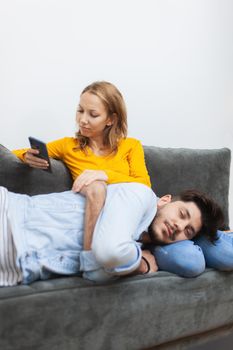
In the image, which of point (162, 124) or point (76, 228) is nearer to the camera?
point (76, 228)

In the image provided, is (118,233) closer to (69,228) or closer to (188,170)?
(69,228)

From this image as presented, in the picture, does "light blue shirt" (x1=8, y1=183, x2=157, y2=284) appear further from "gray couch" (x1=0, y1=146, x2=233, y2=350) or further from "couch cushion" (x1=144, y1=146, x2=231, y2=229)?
"couch cushion" (x1=144, y1=146, x2=231, y2=229)

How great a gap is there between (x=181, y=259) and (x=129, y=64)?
133 cm

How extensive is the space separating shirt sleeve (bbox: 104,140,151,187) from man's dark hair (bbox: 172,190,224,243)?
29 cm

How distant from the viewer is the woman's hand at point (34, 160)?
173cm

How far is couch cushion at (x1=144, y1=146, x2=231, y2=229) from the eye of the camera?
221 centimetres

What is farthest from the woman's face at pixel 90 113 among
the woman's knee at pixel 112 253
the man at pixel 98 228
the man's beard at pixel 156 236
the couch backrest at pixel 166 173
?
the woman's knee at pixel 112 253

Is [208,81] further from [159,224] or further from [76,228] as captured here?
[76,228]

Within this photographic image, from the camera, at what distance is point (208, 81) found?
2811 mm

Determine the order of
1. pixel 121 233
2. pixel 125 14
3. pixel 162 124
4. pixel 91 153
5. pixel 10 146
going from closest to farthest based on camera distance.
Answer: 1. pixel 121 233
2. pixel 91 153
3. pixel 10 146
4. pixel 125 14
5. pixel 162 124

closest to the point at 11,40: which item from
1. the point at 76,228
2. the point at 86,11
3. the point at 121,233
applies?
the point at 86,11

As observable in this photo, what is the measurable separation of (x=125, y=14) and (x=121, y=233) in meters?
1.57

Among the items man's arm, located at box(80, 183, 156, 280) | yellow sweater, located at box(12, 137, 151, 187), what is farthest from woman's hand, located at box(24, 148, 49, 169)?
man's arm, located at box(80, 183, 156, 280)

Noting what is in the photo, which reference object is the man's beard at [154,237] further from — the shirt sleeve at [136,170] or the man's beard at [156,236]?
the shirt sleeve at [136,170]
